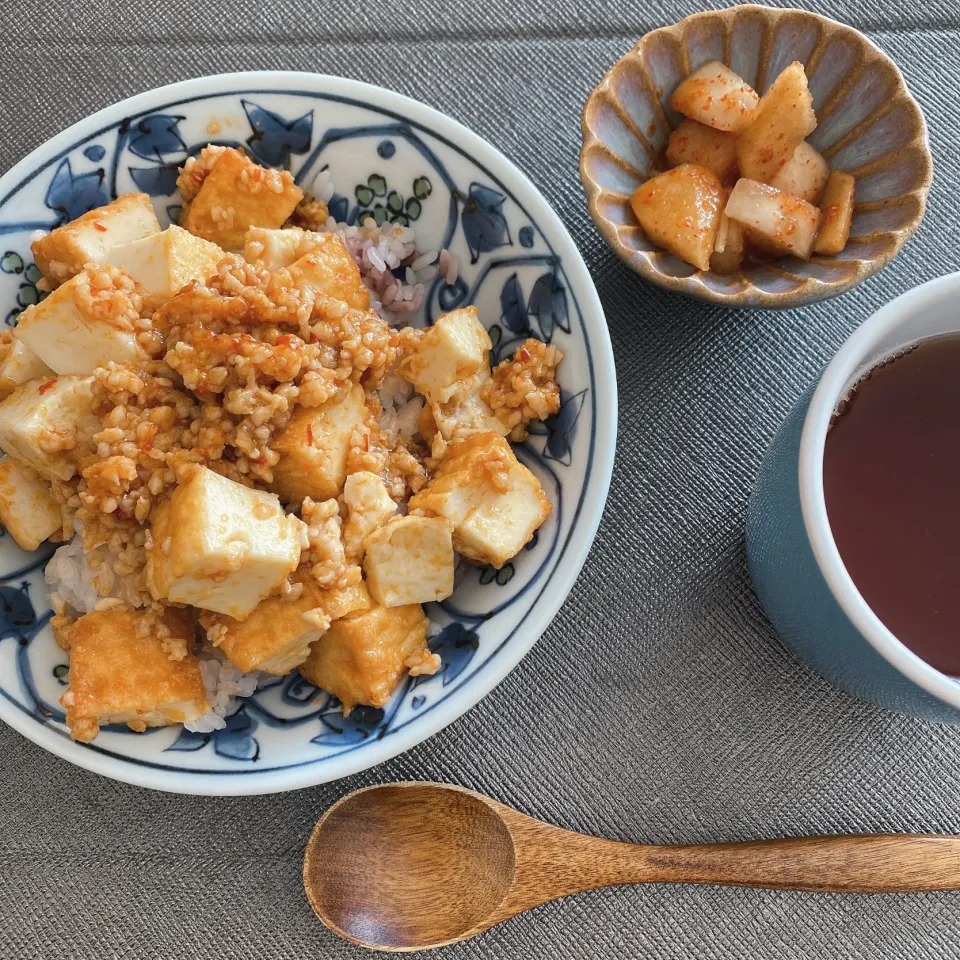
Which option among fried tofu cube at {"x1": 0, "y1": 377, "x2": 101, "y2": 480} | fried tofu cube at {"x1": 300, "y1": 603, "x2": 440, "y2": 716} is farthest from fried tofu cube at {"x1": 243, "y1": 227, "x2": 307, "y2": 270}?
fried tofu cube at {"x1": 300, "y1": 603, "x2": 440, "y2": 716}

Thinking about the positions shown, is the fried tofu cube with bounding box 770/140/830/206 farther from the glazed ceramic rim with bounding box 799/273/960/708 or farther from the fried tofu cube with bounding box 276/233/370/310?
the fried tofu cube with bounding box 276/233/370/310

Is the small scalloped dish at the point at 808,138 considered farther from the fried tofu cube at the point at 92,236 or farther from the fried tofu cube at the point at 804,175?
the fried tofu cube at the point at 92,236

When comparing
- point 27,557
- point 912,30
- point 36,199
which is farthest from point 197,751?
point 912,30

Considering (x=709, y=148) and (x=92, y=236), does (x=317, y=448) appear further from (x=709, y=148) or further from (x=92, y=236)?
(x=709, y=148)

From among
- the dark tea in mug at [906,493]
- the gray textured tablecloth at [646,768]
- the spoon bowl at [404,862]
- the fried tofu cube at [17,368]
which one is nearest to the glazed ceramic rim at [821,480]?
the dark tea in mug at [906,493]

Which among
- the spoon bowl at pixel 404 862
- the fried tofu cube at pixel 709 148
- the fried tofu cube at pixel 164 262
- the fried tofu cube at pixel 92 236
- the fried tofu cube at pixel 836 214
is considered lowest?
the spoon bowl at pixel 404 862

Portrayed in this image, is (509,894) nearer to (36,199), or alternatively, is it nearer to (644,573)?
(644,573)
